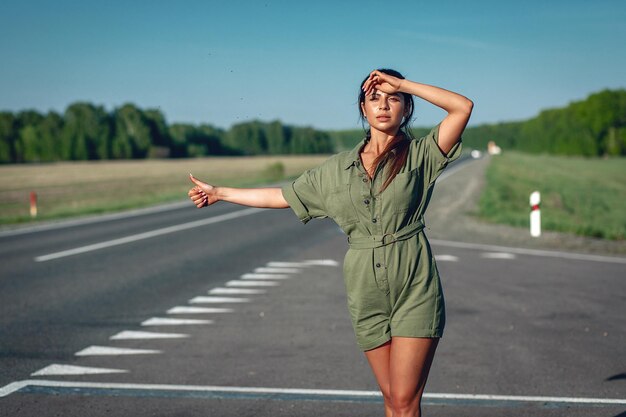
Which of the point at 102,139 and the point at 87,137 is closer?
the point at 102,139

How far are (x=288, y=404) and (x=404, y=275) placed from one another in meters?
2.30

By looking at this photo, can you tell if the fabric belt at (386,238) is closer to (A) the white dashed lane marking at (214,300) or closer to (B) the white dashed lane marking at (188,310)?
(B) the white dashed lane marking at (188,310)

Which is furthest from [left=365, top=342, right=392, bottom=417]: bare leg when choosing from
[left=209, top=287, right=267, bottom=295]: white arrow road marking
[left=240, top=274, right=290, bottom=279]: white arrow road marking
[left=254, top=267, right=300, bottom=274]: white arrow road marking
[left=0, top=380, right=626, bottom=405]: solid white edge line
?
[left=254, top=267, right=300, bottom=274]: white arrow road marking

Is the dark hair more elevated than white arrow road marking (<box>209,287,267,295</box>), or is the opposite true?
the dark hair

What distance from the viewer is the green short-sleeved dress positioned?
316 cm

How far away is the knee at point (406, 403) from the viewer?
3182mm

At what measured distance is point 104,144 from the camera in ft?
440

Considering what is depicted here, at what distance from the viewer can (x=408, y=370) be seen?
3.16 metres

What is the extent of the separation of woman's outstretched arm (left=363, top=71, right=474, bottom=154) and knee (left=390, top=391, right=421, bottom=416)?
1.10m

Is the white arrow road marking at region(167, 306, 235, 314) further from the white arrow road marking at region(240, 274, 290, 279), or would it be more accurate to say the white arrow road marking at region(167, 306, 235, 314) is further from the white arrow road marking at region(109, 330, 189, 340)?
the white arrow road marking at region(240, 274, 290, 279)

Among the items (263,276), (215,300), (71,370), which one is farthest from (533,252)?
(71,370)

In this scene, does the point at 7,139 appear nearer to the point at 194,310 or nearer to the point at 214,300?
the point at 214,300

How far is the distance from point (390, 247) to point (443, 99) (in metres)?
0.68

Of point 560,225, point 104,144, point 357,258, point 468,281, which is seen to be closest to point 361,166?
point 357,258
